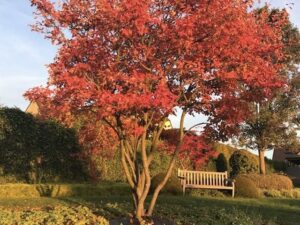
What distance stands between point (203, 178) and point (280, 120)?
25.7 ft

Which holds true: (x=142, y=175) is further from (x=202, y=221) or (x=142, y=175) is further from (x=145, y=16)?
(x=145, y=16)

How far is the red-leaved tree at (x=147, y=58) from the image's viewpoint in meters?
7.71

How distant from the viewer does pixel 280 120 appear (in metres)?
22.9

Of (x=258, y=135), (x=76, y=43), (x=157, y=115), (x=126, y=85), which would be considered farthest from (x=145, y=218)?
(x=258, y=135)

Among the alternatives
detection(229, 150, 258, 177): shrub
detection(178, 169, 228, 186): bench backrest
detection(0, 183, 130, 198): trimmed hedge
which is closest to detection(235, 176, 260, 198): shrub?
detection(178, 169, 228, 186): bench backrest

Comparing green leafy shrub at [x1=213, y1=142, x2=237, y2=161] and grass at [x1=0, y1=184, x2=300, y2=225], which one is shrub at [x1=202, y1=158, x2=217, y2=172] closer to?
green leafy shrub at [x1=213, y1=142, x2=237, y2=161]

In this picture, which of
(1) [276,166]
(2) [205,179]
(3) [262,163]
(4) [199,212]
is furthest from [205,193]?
(1) [276,166]

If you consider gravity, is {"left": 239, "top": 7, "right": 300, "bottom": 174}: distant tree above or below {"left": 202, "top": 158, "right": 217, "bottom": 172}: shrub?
above

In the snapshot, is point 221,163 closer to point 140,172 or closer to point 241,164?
point 241,164

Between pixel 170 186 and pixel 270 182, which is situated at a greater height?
pixel 270 182

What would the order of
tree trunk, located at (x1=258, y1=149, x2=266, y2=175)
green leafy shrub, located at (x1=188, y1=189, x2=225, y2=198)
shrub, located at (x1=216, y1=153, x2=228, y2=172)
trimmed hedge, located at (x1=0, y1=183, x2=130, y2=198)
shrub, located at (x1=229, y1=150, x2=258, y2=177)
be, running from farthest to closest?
shrub, located at (x1=229, y1=150, x2=258, y2=177)
shrub, located at (x1=216, y1=153, x2=228, y2=172)
tree trunk, located at (x1=258, y1=149, x2=266, y2=175)
green leafy shrub, located at (x1=188, y1=189, x2=225, y2=198)
trimmed hedge, located at (x1=0, y1=183, x2=130, y2=198)

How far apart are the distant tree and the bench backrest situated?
652 cm

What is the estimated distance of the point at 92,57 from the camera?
8203mm

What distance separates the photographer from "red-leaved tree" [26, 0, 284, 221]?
771cm
